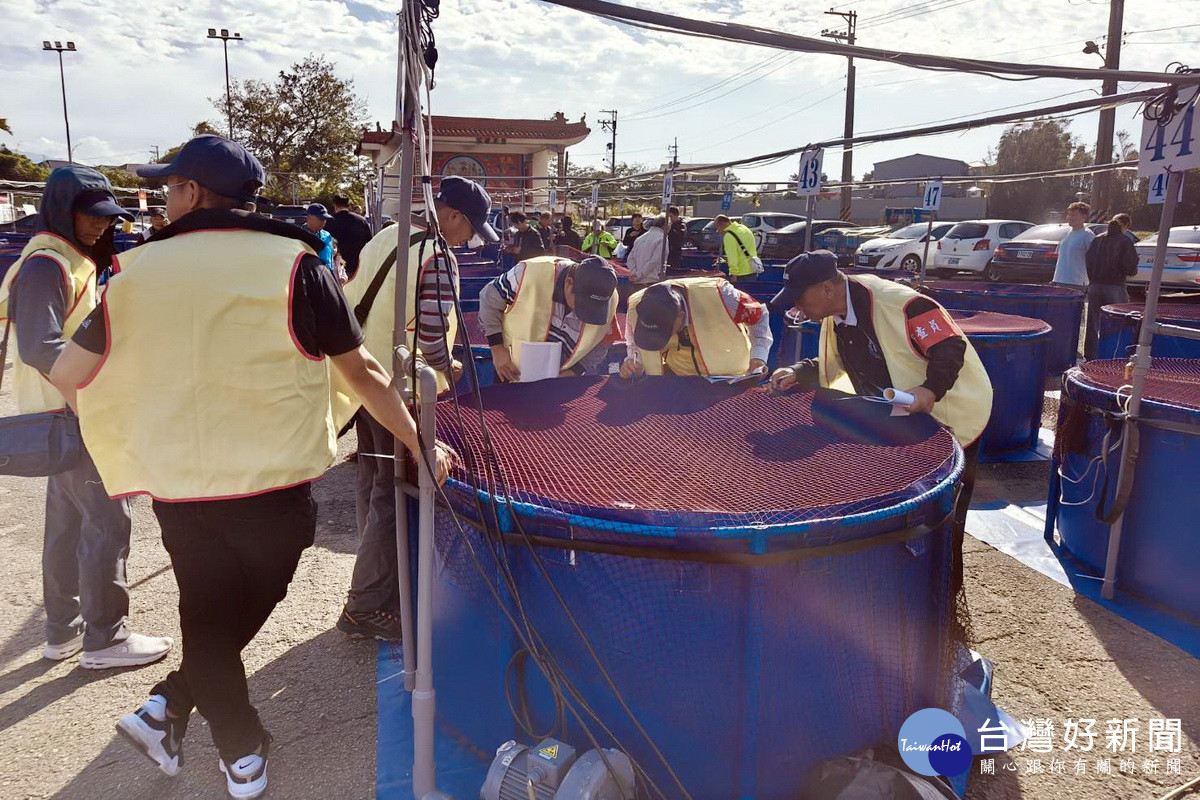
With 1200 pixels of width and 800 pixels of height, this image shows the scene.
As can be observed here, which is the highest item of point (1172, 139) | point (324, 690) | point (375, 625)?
point (1172, 139)

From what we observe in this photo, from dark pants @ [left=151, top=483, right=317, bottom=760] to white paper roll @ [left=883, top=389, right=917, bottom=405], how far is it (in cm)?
216

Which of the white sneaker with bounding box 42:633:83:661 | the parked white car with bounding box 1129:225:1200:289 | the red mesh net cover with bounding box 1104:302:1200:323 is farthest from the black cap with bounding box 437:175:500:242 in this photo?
the parked white car with bounding box 1129:225:1200:289

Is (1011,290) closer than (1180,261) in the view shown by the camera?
Yes

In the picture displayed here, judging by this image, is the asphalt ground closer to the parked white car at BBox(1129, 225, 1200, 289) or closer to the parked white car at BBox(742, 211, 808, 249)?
the parked white car at BBox(1129, 225, 1200, 289)

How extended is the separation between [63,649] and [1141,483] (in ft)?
15.5

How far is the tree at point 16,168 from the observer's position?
40.5 meters

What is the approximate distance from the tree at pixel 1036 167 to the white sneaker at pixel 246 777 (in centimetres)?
3712

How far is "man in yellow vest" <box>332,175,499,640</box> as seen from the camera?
3076mm

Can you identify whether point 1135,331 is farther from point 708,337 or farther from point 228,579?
point 228,579

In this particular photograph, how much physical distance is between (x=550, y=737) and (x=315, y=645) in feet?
5.23

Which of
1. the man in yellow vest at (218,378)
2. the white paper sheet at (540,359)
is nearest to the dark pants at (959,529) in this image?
the man in yellow vest at (218,378)

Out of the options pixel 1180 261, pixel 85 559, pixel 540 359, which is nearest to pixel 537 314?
pixel 540 359

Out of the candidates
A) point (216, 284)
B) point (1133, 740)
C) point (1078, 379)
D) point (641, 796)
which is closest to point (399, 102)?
point (216, 284)

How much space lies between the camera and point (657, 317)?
3.93 m
